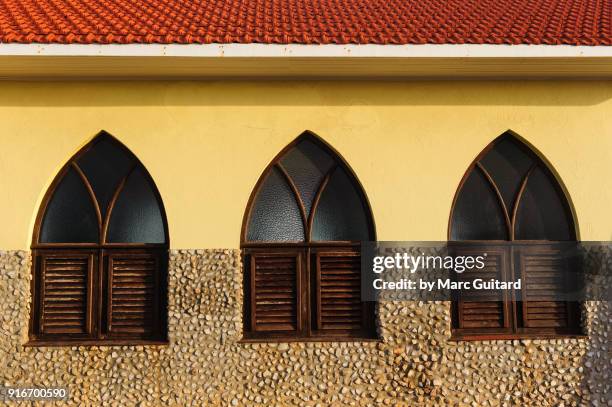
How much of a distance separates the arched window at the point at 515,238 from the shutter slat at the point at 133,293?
3.47 m

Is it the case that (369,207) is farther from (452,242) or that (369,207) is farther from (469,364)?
(469,364)

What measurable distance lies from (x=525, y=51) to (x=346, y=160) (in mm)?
2226

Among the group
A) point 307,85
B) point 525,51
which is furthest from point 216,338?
point 525,51

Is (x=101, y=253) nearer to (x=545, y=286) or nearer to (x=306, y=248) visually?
(x=306, y=248)

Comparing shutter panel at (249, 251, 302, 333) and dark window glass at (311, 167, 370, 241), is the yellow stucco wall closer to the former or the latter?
dark window glass at (311, 167, 370, 241)

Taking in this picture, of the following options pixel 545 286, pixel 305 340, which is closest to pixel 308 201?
pixel 305 340

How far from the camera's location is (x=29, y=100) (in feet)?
20.5

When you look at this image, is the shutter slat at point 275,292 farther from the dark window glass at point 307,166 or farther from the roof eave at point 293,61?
the roof eave at point 293,61

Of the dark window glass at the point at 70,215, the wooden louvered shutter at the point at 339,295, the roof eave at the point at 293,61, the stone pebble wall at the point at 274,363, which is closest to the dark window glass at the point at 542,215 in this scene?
the stone pebble wall at the point at 274,363

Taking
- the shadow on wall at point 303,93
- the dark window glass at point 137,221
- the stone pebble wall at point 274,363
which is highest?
the shadow on wall at point 303,93

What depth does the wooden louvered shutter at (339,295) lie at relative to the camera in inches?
246

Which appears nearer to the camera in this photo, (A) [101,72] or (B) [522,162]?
(A) [101,72]

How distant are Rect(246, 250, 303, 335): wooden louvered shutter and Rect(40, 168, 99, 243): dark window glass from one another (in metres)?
1.88

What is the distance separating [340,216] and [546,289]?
256 centimetres
